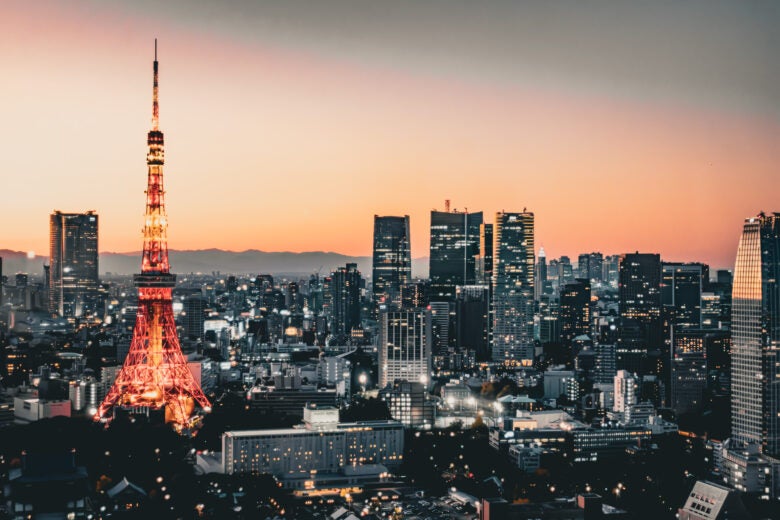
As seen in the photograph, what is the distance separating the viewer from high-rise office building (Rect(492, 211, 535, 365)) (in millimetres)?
26000

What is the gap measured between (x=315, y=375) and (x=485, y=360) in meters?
7.54

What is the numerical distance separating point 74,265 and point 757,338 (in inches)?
712

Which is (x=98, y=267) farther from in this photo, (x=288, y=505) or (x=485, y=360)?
(x=288, y=505)

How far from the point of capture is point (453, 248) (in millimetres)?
32156

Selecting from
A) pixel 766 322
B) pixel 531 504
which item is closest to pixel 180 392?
pixel 531 504

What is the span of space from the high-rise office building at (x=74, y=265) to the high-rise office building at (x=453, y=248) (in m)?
10.6

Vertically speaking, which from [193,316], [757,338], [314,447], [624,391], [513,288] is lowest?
[314,447]

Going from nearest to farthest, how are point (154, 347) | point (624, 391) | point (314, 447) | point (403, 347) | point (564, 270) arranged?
point (314, 447) → point (154, 347) → point (624, 391) → point (403, 347) → point (564, 270)

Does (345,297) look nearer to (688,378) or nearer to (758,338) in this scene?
(688,378)

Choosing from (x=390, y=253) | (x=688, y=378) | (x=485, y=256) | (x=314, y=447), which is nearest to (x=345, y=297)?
(x=390, y=253)

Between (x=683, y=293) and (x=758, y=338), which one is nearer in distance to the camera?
(x=758, y=338)

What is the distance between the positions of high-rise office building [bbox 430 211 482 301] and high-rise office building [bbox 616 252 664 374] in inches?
273

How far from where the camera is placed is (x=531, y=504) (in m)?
8.37

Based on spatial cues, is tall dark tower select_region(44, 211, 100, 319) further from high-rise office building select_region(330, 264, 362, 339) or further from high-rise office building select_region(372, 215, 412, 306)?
high-rise office building select_region(372, 215, 412, 306)
